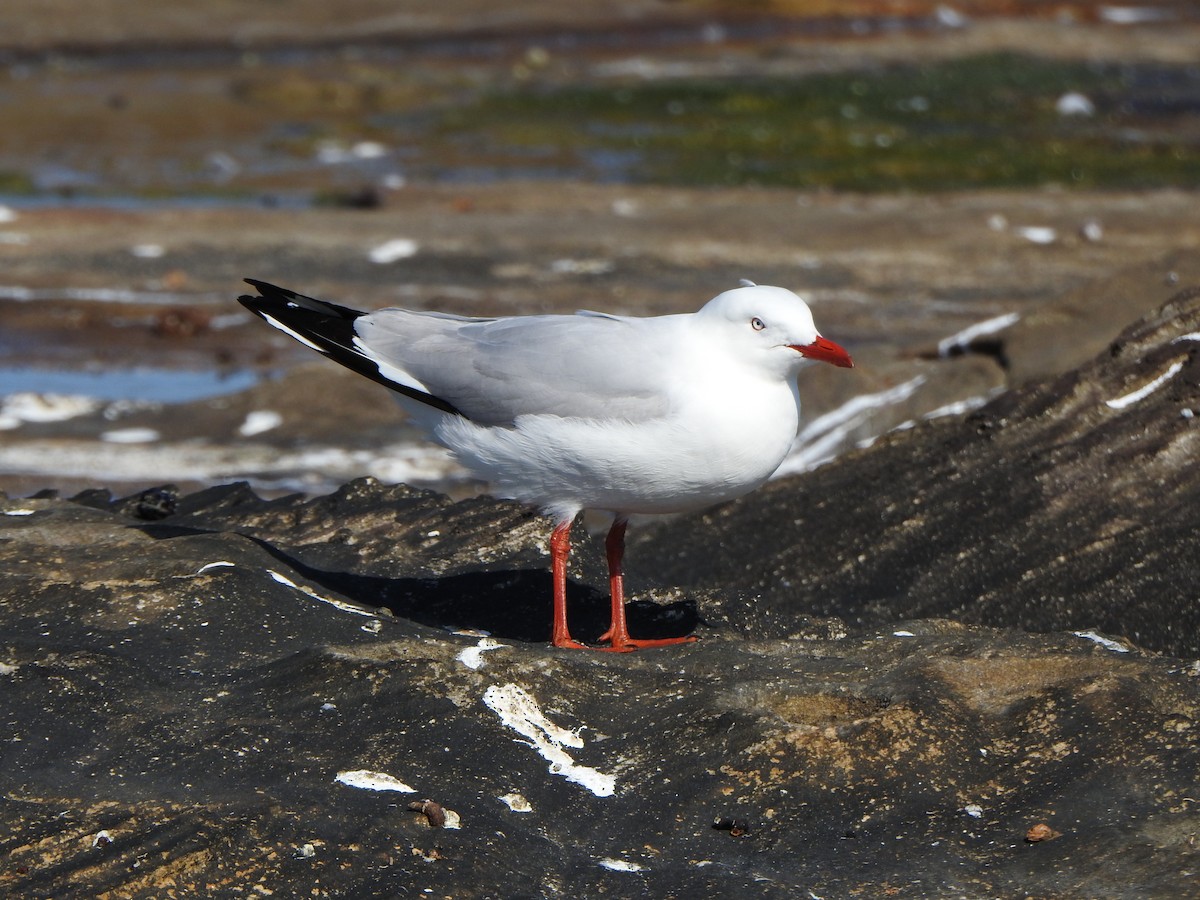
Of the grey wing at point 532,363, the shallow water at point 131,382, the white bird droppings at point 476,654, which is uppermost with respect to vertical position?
the grey wing at point 532,363

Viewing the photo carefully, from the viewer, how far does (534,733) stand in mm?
4285

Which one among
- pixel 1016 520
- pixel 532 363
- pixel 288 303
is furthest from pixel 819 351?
pixel 1016 520

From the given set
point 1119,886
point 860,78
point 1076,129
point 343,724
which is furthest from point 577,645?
point 860,78

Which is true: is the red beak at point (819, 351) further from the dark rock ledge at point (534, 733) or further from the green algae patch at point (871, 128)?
the green algae patch at point (871, 128)

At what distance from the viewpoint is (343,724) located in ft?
14.0

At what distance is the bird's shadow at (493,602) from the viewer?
562 cm

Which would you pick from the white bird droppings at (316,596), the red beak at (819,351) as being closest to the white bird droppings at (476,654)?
the white bird droppings at (316,596)

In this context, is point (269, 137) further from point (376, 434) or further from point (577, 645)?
→ point (577, 645)

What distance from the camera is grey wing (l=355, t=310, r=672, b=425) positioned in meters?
4.99

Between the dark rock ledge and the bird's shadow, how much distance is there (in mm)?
14

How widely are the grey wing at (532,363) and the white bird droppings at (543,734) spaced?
984 mm

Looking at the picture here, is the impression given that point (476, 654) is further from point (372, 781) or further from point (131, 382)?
point (131, 382)

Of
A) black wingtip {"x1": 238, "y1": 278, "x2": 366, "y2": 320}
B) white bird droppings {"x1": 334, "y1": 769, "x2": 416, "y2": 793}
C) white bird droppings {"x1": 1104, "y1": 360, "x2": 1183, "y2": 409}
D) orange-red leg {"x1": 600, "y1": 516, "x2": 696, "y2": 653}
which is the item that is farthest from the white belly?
white bird droppings {"x1": 1104, "y1": 360, "x2": 1183, "y2": 409}

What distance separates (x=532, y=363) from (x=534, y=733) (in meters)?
1.33
